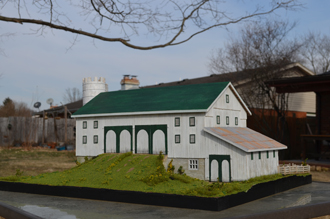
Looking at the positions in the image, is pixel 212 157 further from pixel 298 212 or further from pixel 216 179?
pixel 298 212

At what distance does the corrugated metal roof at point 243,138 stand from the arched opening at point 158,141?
2368 millimetres

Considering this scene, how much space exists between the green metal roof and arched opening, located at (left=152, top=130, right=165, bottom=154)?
1.19 m

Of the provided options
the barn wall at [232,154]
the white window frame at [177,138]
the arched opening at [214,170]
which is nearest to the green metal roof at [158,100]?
the white window frame at [177,138]

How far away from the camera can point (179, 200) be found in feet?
45.3

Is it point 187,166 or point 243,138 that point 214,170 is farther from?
point 243,138

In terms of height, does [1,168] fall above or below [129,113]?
below

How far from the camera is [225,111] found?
65.3ft

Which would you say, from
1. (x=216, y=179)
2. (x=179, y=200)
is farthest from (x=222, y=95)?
(x=179, y=200)

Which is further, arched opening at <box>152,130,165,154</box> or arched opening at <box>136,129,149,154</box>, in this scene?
arched opening at <box>136,129,149,154</box>

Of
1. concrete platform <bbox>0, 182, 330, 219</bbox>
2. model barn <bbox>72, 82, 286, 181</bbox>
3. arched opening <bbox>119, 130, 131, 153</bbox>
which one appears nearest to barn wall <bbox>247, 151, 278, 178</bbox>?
model barn <bbox>72, 82, 286, 181</bbox>

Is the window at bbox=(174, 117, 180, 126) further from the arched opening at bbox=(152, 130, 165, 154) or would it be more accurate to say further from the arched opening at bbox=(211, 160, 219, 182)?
the arched opening at bbox=(211, 160, 219, 182)

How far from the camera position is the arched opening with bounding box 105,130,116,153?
2076 centimetres

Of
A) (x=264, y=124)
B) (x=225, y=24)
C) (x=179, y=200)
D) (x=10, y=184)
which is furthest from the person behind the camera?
(x=264, y=124)

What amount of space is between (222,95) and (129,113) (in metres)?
4.75
